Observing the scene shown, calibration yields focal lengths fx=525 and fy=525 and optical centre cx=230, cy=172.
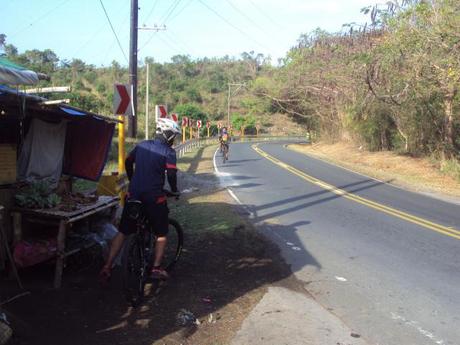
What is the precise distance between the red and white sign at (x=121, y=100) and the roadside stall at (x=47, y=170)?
102 centimetres

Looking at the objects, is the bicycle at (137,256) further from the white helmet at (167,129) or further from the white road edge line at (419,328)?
the white road edge line at (419,328)

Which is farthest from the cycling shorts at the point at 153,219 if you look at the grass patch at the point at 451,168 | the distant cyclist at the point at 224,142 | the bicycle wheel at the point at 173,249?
the distant cyclist at the point at 224,142

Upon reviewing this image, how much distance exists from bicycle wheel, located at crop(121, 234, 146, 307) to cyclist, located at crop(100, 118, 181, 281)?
199 millimetres

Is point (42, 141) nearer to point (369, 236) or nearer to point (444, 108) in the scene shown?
point (369, 236)

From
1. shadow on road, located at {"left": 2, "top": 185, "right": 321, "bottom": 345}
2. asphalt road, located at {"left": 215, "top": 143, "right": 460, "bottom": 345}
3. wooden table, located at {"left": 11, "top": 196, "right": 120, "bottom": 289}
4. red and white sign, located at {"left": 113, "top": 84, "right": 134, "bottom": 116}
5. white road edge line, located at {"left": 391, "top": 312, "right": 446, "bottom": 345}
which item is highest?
red and white sign, located at {"left": 113, "top": 84, "right": 134, "bottom": 116}

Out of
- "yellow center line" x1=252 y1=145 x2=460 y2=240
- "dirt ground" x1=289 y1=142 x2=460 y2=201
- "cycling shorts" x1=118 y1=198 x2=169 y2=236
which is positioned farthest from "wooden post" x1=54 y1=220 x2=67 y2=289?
"dirt ground" x1=289 y1=142 x2=460 y2=201

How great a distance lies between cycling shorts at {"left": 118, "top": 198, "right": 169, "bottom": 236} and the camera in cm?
591

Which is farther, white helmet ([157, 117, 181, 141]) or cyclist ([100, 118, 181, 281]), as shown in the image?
white helmet ([157, 117, 181, 141])

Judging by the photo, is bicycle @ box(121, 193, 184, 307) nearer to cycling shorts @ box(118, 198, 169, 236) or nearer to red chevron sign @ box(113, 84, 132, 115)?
cycling shorts @ box(118, 198, 169, 236)

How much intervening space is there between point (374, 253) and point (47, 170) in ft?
17.2

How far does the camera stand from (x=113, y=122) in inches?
338

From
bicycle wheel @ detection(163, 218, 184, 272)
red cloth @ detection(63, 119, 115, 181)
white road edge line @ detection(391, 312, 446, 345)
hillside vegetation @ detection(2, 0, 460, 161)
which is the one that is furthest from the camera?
hillside vegetation @ detection(2, 0, 460, 161)

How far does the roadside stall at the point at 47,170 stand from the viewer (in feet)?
20.5

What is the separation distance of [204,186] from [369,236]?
778 centimetres
